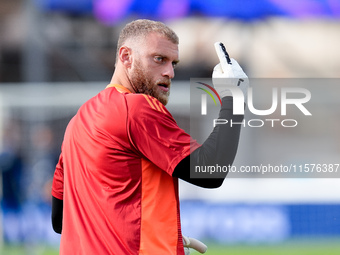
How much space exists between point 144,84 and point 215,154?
575 mm

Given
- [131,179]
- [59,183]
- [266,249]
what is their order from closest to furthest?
[131,179] < [59,183] < [266,249]

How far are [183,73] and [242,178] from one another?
3.48 meters

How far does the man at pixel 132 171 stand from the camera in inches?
112

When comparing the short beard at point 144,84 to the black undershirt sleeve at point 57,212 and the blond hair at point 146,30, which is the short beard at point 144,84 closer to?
the blond hair at point 146,30

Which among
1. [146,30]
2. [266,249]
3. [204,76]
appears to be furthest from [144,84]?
[204,76]

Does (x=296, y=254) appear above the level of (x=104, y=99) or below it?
below

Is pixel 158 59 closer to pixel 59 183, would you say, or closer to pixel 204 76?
pixel 59 183

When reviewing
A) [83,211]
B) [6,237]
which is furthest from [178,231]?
[6,237]

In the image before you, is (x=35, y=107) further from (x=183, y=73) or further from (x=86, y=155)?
(x=86, y=155)

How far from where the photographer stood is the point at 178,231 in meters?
2.96

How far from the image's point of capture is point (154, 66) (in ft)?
10.3

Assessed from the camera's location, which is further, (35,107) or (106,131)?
(35,107)

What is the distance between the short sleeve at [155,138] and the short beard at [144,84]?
272 millimetres

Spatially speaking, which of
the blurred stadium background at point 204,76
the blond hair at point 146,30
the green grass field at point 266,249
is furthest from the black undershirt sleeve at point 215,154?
the blurred stadium background at point 204,76
